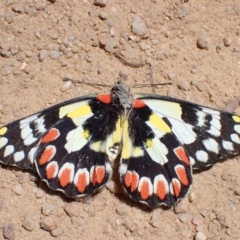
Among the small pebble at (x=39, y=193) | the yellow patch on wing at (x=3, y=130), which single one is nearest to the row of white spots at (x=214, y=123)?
the small pebble at (x=39, y=193)

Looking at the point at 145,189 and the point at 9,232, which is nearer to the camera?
the point at 145,189

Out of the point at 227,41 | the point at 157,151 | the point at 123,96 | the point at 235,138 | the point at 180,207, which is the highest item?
the point at 227,41

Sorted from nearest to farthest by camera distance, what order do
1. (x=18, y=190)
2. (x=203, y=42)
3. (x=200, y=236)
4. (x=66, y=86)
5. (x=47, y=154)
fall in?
(x=47, y=154), (x=200, y=236), (x=18, y=190), (x=66, y=86), (x=203, y=42)

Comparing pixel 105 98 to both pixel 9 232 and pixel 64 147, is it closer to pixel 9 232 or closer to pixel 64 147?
pixel 64 147

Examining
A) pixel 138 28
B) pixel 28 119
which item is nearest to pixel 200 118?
pixel 138 28

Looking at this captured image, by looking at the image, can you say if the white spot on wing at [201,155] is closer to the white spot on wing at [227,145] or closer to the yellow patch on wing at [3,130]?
the white spot on wing at [227,145]

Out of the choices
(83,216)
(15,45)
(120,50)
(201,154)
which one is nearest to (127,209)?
(83,216)

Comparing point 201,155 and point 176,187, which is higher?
→ point 201,155

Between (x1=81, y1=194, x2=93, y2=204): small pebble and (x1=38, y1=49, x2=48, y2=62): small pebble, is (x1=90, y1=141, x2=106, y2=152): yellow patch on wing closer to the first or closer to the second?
(x1=81, y1=194, x2=93, y2=204): small pebble

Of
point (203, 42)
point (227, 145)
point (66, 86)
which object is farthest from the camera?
point (203, 42)
